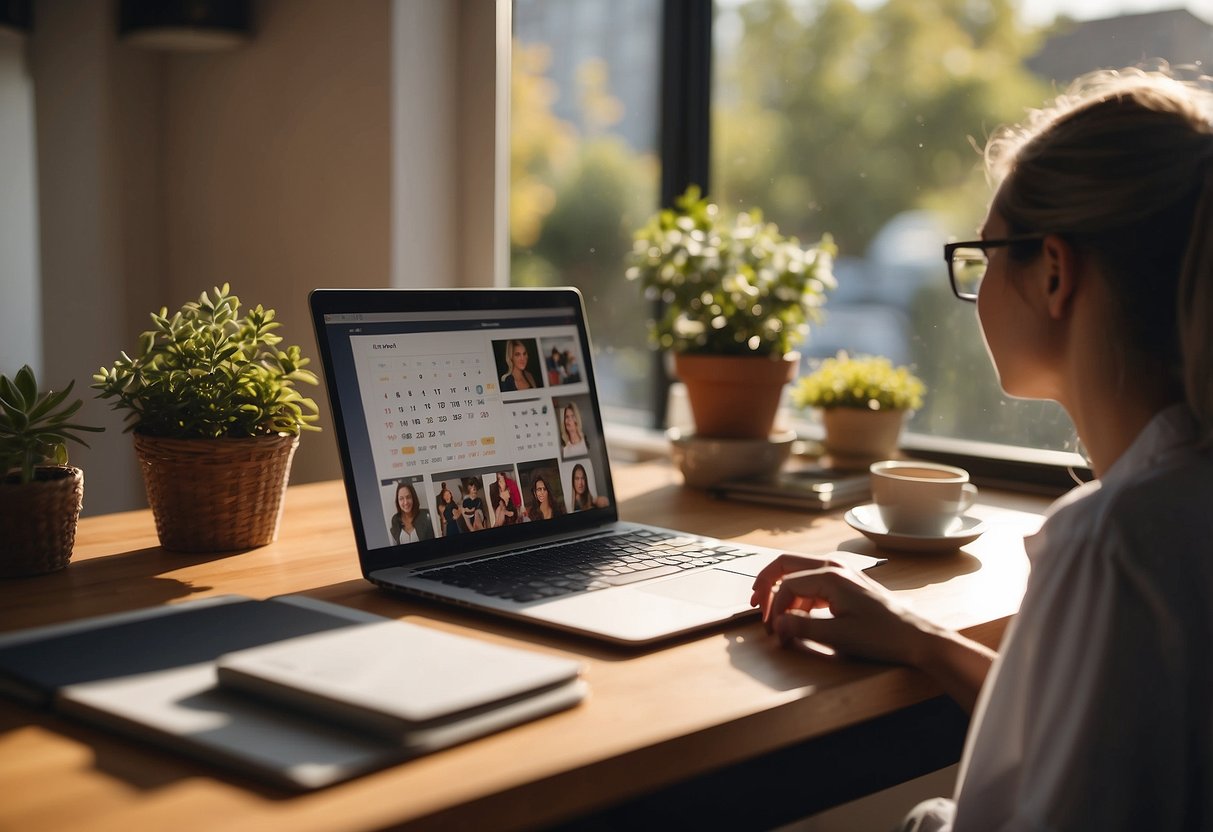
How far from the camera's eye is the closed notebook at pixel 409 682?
0.67 m

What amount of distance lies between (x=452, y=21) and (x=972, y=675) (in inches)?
56.5

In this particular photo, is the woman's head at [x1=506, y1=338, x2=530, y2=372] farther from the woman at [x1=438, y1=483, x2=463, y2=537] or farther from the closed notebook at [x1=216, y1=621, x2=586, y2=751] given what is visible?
the closed notebook at [x1=216, y1=621, x2=586, y2=751]

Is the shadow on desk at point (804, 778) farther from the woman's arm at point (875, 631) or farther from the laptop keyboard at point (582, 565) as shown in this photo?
the laptop keyboard at point (582, 565)

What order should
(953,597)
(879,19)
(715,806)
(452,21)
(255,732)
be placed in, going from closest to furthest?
(255,732) < (715,806) < (953,597) < (452,21) < (879,19)

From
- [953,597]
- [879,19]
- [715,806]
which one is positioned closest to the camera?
[715,806]

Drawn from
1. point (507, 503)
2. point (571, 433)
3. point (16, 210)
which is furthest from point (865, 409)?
point (16, 210)

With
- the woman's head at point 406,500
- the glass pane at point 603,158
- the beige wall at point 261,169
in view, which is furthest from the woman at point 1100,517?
the glass pane at point 603,158

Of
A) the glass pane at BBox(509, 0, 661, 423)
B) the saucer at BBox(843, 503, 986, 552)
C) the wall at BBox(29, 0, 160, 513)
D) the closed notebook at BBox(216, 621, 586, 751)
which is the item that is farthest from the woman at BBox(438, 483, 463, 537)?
the wall at BBox(29, 0, 160, 513)

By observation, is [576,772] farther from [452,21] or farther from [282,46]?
[282,46]

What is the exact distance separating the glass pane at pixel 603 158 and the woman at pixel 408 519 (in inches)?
45.3

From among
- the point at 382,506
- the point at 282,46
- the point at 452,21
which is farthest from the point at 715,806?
the point at 282,46

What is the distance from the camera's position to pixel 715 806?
88cm

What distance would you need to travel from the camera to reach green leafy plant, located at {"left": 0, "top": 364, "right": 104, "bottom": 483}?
3.51 feet

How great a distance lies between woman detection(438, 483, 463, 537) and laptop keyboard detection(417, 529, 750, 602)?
2.1 inches
